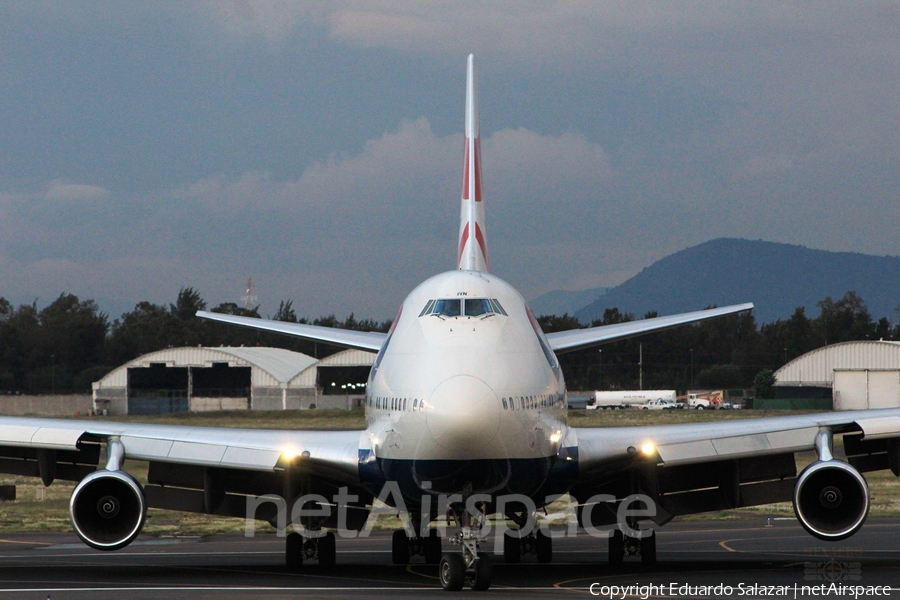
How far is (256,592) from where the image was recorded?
16750 millimetres

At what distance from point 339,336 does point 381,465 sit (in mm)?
4269

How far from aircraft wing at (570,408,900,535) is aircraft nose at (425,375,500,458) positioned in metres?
3.46

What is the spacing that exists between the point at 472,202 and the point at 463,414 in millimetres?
9574

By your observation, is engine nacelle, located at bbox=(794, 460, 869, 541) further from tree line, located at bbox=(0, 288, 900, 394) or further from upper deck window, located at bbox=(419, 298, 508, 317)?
tree line, located at bbox=(0, 288, 900, 394)

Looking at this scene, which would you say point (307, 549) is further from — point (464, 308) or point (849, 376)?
point (849, 376)

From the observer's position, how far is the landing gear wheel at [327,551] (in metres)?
21.0

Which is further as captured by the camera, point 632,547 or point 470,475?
point 632,547

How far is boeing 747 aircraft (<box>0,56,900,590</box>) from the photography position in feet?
52.3

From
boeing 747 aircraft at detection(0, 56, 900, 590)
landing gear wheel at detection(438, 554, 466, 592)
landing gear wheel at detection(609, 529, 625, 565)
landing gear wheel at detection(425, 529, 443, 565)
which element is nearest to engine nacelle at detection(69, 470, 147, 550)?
boeing 747 aircraft at detection(0, 56, 900, 590)

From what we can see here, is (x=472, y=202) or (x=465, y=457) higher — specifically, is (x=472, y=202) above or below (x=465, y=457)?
above

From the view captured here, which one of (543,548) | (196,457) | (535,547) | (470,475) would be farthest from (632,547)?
(196,457)

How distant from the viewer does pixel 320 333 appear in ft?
70.7

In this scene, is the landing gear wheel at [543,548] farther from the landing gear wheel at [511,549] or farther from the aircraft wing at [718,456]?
the aircraft wing at [718,456]

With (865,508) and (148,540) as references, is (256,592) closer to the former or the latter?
(865,508)
